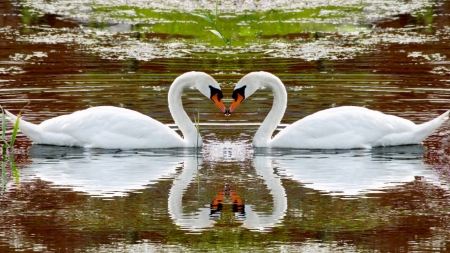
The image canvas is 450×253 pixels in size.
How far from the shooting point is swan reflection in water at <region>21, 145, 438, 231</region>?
357 inches

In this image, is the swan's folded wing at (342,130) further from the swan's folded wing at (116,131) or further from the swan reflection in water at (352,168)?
the swan's folded wing at (116,131)

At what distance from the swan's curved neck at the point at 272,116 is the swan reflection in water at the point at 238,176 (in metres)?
0.18

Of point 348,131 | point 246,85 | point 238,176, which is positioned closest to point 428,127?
point 348,131

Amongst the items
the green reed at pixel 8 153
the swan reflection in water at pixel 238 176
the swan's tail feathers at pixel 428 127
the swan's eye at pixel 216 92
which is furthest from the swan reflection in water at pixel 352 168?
the green reed at pixel 8 153

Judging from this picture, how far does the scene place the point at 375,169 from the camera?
423 inches

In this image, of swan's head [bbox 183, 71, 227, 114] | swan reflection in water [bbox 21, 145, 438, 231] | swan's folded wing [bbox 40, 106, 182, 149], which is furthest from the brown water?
swan's head [bbox 183, 71, 227, 114]

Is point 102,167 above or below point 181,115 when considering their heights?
below

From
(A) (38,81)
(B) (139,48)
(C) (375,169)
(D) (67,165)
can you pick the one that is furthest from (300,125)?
(B) (139,48)

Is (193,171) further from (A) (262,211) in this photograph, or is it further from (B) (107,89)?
(B) (107,89)

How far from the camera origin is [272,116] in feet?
Answer: 40.8

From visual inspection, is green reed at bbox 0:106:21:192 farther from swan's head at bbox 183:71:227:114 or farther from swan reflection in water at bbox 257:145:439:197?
swan reflection in water at bbox 257:145:439:197

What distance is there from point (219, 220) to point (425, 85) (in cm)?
724

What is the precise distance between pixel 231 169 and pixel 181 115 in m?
1.86

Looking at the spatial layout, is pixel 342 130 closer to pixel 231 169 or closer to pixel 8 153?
pixel 231 169
